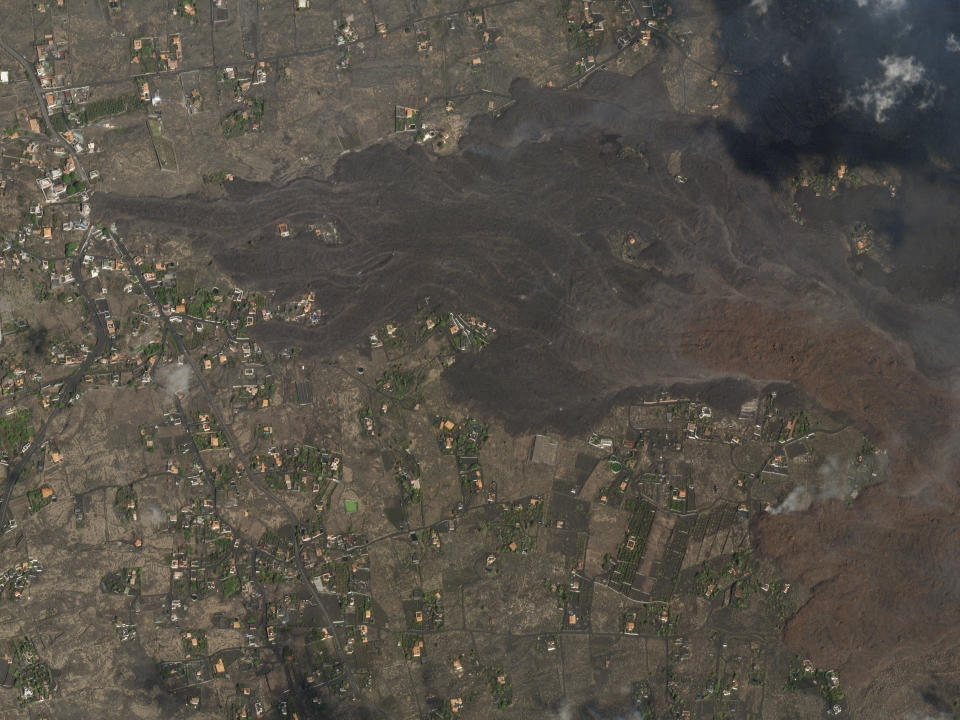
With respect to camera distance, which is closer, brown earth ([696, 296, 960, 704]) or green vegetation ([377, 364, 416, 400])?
brown earth ([696, 296, 960, 704])

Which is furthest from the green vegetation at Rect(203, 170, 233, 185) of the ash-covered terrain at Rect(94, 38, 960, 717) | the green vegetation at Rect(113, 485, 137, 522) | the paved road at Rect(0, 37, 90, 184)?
the green vegetation at Rect(113, 485, 137, 522)

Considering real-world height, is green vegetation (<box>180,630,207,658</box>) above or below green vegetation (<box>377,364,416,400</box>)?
below

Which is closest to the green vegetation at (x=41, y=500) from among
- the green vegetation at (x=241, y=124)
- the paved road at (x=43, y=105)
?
the paved road at (x=43, y=105)

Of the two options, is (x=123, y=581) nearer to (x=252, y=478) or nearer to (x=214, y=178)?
(x=252, y=478)

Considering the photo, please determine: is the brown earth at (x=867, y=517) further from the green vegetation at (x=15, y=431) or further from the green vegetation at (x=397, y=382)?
the green vegetation at (x=15, y=431)

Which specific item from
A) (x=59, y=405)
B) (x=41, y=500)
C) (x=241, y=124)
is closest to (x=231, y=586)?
(x=41, y=500)

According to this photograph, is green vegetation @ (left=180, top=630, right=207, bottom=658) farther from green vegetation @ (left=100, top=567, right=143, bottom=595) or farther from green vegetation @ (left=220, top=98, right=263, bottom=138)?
green vegetation @ (left=220, top=98, right=263, bottom=138)

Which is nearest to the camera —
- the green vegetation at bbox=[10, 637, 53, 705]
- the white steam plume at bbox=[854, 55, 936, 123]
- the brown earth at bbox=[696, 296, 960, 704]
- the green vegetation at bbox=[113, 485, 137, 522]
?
the brown earth at bbox=[696, 296, 960, 704]

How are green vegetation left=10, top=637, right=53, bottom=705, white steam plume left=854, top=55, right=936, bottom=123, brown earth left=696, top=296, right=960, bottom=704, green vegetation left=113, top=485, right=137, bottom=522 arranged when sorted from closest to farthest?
1. brown earth left=696, top=296, right=960, bottom=704
2. green vegetation left=10, top=637, right=53, bottom=705
3. green vegetation left=113, top=485, right=137, bottom=522
4. white steam plume left=854, top=55, right=936, bottom=123

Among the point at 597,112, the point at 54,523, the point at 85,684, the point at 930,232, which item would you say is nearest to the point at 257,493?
the point at 54,523
